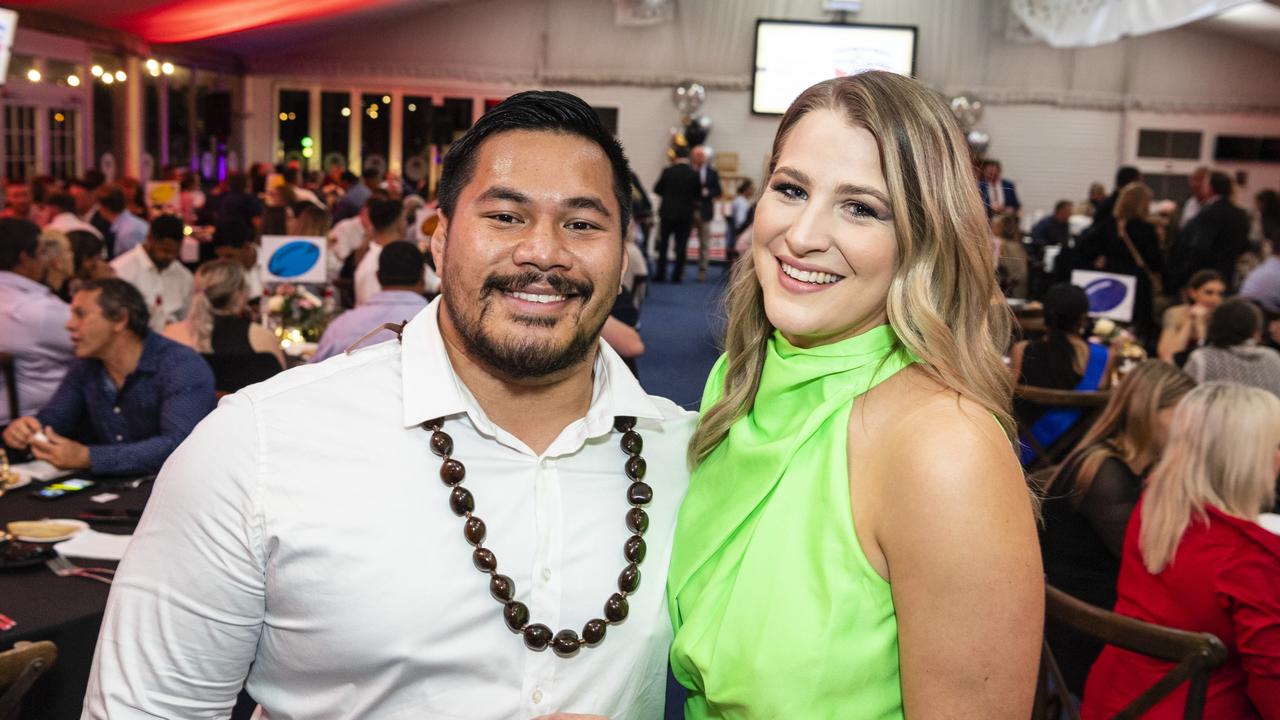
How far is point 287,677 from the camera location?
4.74 feet

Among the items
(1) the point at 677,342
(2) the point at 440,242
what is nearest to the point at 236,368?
(2) the point at 440,242

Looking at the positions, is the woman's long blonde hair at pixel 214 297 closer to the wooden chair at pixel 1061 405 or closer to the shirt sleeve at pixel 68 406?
the shirt sleeve at pixel 68 406

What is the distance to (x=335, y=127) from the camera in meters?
17.6

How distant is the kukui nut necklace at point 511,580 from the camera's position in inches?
57.2

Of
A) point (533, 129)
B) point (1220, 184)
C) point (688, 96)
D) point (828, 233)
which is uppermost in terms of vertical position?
point (688, 96)

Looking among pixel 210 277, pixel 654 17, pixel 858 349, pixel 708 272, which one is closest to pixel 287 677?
pixel 858 349

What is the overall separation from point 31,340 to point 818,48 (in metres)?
14.0

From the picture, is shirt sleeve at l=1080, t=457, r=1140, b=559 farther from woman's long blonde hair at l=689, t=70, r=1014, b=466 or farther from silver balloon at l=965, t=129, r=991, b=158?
silver balloon at l=965, t=129, r=991, b=158

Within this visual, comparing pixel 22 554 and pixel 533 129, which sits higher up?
pixel 533 129

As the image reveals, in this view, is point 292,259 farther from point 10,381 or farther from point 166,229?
point 10,381

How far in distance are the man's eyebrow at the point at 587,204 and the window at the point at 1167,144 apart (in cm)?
1732

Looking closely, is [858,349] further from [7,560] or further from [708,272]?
[708,272]

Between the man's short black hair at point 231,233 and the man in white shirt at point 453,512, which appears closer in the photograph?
the man in white shirt at point 453,512

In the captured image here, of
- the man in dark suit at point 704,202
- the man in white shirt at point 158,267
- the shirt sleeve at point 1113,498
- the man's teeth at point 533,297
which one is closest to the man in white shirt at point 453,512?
the man's teeth at point 533,297
